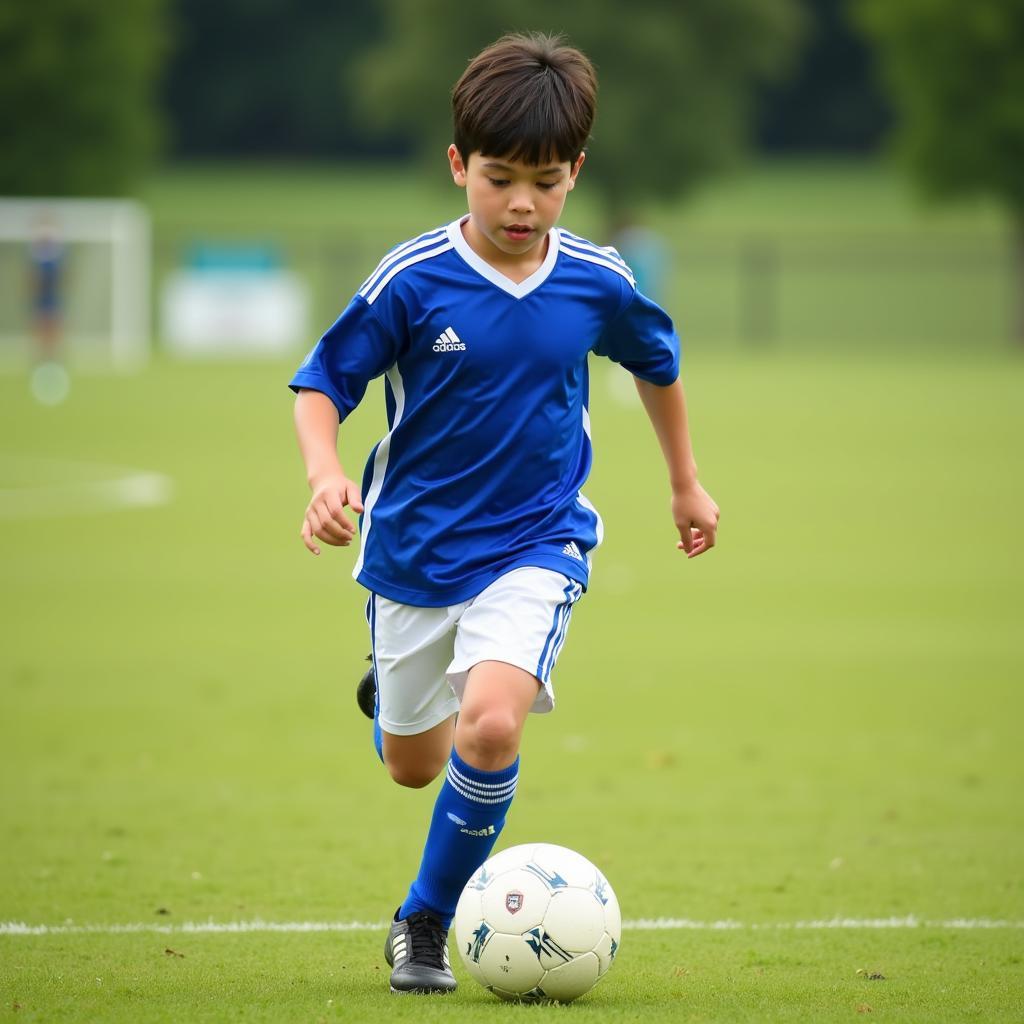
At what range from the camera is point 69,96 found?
168ft

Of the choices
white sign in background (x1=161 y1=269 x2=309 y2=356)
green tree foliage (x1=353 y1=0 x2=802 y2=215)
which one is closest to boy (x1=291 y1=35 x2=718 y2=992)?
white sign in background (x1=161 y1=269 x2=309 y2=356)

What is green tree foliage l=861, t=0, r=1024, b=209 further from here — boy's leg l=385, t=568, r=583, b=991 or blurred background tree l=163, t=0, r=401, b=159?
boy's leg l=385, t=568, r=583, b=991

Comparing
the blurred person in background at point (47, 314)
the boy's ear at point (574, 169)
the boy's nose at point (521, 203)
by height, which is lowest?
the blurred person in background at point (47, 314)

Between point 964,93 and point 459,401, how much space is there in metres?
42.9

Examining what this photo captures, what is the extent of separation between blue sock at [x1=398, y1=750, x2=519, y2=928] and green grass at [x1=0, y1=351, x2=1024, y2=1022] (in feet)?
0.81

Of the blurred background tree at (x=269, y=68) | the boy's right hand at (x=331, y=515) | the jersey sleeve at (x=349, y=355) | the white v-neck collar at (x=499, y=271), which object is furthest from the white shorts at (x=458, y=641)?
the blurred background tree at (x=269, y=68)

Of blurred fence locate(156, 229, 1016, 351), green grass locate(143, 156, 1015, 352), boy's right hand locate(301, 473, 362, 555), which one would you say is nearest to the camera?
boy's right hand locate(301, 473, 362, 555)

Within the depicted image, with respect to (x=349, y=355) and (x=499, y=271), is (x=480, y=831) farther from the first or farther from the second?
(x=499, y=271)

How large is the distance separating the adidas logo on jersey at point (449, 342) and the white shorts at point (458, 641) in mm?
539

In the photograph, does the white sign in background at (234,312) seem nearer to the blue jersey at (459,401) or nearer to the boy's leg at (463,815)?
the blue jersey at (459,401)

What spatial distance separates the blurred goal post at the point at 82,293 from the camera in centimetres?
3634

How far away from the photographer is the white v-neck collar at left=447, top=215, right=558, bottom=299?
471 centimetres

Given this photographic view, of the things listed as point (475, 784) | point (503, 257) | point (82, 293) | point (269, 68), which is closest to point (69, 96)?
point (82, 293)

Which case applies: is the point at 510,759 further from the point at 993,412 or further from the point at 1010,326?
the point at 1010,326
